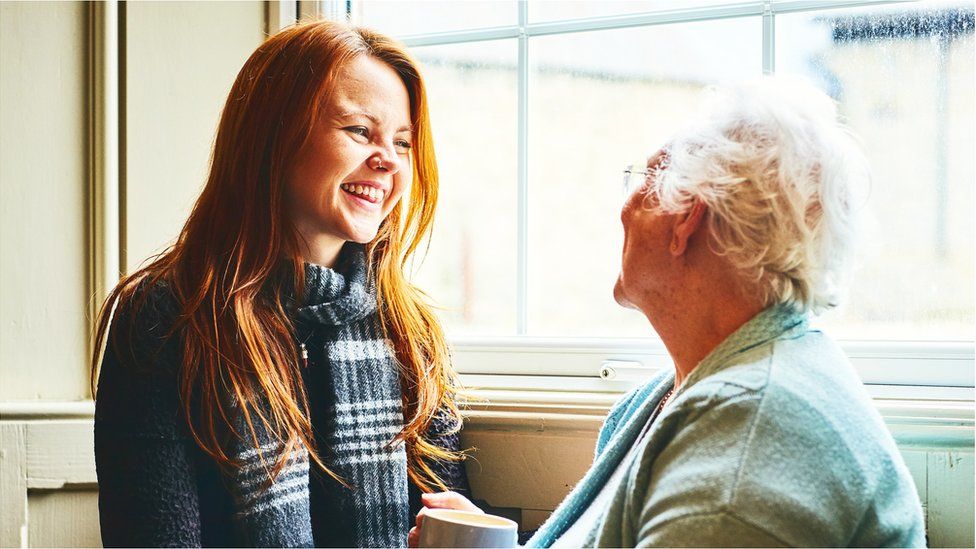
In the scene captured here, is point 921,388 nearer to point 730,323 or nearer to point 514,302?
point 730,323

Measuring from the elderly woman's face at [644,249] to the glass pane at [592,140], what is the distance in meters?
0.60

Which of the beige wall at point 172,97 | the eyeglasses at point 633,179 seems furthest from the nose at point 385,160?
Answer: the beige wall at point 172,97

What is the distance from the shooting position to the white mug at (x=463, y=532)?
105 cm

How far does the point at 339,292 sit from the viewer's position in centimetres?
143

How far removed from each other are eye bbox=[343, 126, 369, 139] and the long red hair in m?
0.06

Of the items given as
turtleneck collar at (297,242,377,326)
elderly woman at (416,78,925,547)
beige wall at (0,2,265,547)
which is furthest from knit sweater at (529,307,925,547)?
beige wall at (0,2,265,547)

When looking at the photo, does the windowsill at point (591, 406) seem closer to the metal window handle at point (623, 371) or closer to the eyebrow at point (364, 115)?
the metal window handle at point (623, 371)

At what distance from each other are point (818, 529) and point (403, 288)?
93cm

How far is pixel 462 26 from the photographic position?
1866 millimetres

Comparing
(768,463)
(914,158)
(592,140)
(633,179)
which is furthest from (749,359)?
(592,140)

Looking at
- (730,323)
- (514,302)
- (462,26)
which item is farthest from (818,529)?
(462,26)

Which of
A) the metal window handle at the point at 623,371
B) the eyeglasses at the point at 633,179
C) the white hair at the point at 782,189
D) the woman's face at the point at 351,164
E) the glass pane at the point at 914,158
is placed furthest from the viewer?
the metal window handle at the point at 623,371

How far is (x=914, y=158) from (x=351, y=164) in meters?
0.99

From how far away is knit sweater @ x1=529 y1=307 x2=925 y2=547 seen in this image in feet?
2.61
